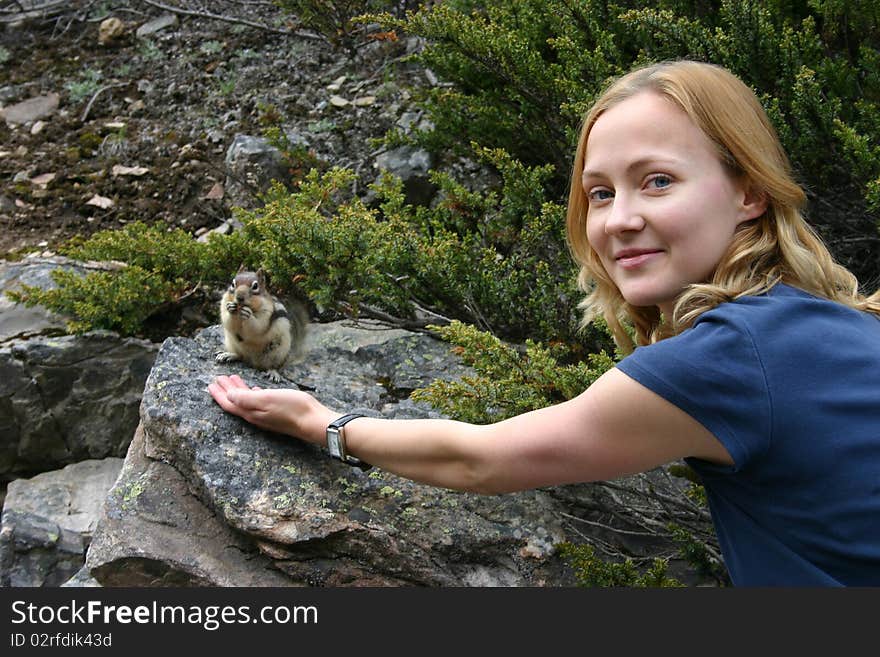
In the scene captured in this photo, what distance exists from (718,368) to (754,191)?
675 mm

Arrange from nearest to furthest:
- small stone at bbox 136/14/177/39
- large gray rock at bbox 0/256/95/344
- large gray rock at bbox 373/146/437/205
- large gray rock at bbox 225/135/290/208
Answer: large gray rock at bbox 0/256/95/344 < large gray rock at bbox 373/146/437/205 < large gray rock at bbox 225/135/290/208 < small stone at bbox 136/14/177/39

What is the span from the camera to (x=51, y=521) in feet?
15.0

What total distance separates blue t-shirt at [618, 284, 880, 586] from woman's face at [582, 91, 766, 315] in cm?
27

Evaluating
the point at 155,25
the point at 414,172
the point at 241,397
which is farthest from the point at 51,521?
the point at 155,25

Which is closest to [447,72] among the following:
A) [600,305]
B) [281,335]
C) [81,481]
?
[281,335]

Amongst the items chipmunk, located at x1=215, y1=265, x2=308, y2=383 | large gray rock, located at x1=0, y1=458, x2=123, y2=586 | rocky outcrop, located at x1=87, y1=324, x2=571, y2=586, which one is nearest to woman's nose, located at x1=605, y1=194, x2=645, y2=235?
rocky outcrop, located at x1=87, y1=324, x2=571, y2=586

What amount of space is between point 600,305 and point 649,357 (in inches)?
37.2

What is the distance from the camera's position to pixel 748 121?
216cm

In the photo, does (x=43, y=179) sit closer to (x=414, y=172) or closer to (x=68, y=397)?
(x=68, y=397)

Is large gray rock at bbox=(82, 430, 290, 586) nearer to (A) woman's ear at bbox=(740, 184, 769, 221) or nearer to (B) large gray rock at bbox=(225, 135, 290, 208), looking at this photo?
(A) woman's ear at bbox=(740, 184, 769, 221)

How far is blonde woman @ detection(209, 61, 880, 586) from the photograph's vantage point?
5.77 ft

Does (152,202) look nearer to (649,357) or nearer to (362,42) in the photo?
(362,42)

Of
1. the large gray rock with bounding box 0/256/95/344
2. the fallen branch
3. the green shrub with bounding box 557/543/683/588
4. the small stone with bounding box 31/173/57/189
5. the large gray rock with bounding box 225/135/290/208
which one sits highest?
the green shrub with bounding box 557/543/683/588

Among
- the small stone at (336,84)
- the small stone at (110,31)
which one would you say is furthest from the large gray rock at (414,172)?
the small stone at (110,31)
